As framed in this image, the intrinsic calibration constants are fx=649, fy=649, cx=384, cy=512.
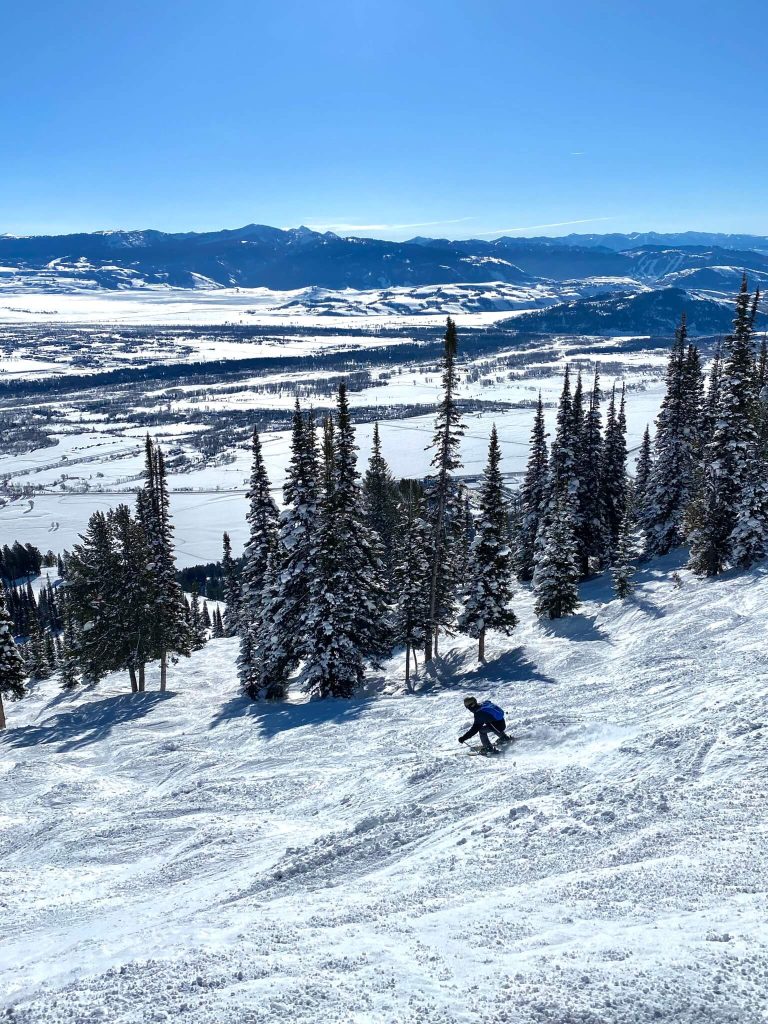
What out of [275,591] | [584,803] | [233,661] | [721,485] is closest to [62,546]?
[233,661]

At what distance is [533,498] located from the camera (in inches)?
2009

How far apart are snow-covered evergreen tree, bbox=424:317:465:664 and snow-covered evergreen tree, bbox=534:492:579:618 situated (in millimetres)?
5084

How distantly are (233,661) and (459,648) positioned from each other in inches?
795

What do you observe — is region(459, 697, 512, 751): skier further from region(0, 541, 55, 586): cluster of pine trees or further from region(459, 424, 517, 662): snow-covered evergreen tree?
region(0, 541, 55, 586): cluster of pine trees

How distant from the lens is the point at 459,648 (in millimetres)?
37875

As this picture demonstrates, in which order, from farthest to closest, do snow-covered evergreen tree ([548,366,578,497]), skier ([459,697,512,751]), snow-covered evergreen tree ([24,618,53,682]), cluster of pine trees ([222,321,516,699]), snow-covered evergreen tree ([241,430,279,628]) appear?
1. snow-covered evergreen tree ([24,618,53,682])
2. snow-covered evergreen tree ([548,366,578,497])
3. snow-covered evergreen tree ([241,430,279,628])
4. cluster of pine trees ([222,321,516,699])
5. skier ([459,697,512,751])

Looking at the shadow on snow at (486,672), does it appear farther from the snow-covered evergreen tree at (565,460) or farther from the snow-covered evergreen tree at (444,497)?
the snow-covered evergreen tree at (565,460)

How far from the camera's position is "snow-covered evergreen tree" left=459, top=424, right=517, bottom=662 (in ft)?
107

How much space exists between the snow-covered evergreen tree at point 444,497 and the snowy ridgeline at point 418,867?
1203cm

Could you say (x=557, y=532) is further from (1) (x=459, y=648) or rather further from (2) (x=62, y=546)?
(2) (x=62, y=546)

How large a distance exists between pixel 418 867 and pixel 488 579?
2217 cm

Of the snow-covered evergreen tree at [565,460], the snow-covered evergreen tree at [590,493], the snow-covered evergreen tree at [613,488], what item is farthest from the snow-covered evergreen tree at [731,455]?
the snow-covered evergreen tree at [613,488]

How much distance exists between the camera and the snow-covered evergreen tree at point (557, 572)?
35500 mm

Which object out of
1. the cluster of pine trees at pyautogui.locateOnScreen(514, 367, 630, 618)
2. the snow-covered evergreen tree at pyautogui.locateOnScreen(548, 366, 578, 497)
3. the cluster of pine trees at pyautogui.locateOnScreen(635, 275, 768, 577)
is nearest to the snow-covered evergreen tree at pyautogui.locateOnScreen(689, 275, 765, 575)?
the cluster of pine trees at pyautogui.locateOnScreen(635, 275, 768, 577)
